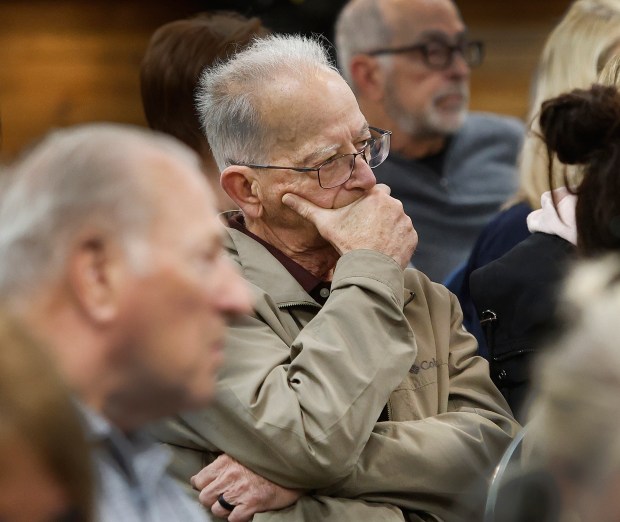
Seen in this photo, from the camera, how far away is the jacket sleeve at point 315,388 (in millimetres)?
2107

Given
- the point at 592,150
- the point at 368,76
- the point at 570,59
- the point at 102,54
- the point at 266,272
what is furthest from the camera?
the point at 102,54

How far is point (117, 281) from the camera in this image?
142cm

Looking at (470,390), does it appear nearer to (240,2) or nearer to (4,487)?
(4,487)

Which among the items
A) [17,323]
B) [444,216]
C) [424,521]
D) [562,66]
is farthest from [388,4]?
[17,323]

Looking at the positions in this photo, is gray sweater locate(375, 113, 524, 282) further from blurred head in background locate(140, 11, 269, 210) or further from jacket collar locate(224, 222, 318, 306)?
jacket collar locate(224, 222, 318, 306)

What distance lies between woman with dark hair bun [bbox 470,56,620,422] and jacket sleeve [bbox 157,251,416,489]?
1.05 ft

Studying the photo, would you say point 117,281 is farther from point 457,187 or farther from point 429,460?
point 457,187

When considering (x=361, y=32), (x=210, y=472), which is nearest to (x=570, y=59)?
(x=361, y=32)

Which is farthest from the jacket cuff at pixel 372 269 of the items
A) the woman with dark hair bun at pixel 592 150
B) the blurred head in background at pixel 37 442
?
the blurred head in background at pixel 37 442

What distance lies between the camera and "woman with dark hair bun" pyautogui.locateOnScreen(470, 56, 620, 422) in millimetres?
2125

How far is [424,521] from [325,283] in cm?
53

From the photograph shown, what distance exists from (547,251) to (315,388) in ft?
2.06

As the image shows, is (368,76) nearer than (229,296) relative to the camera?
No

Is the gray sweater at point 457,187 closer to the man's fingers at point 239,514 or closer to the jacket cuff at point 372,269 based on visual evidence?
the jacket cuff at point 372,269
